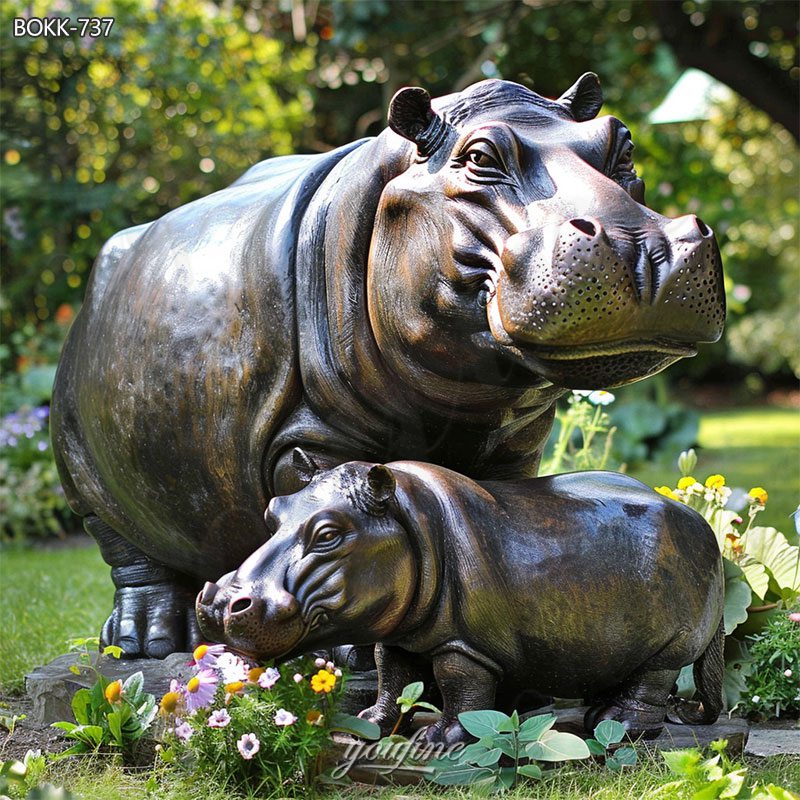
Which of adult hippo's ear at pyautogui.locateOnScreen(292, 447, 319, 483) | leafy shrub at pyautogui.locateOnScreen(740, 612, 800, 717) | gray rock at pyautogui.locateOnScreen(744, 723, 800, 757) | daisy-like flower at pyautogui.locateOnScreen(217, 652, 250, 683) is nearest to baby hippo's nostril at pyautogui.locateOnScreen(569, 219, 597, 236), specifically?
adult hippo's ear at pyautogui.locateOnScreen(292, 447, 319, 483)

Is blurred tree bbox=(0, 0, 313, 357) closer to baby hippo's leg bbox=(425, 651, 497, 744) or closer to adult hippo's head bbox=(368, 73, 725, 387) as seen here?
adult hippo's head bbox=(368, 73, 725, 387)

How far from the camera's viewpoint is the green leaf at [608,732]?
242 cm

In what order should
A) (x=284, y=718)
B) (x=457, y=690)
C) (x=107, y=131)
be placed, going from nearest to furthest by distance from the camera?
(x=284, y=718)
(x=457, y=690)
(x=107, y=131)

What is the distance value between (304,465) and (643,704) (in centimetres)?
86

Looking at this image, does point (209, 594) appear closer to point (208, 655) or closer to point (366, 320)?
point (208, 655)

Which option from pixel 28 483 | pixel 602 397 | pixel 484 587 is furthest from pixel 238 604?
pixel 28 483

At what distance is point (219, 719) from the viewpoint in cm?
232

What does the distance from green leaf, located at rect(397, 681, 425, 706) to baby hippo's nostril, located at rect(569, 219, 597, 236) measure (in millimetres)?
934

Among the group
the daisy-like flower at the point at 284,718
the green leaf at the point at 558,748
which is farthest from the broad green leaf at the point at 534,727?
the daisy-like flower at the point at 284,718

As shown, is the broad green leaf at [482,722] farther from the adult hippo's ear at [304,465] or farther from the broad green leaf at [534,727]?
the adult hippo's ear at [304,465]

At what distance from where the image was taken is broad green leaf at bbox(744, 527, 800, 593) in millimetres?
3451

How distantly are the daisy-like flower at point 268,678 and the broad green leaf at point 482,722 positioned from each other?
1.18 ft

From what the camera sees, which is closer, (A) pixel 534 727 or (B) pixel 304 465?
(A) pixel 534 727

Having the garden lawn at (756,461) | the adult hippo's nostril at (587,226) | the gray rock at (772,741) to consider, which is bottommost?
the garden lawn at (756,461)
